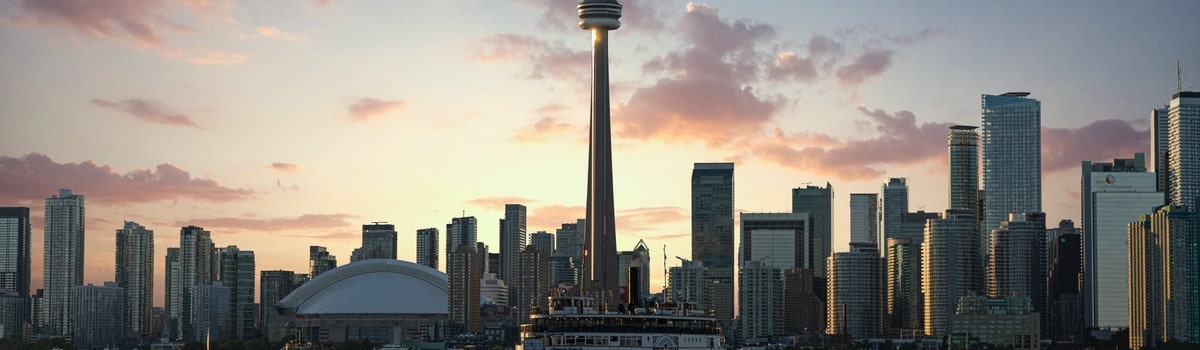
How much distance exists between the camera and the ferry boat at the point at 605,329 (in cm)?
12588

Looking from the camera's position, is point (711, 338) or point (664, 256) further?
point (664, 256)

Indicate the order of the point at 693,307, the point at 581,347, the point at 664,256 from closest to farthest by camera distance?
the point at 581,347
the point at 693,307
the point at 664,256

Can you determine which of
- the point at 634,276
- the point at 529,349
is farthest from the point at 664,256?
the point at 529,349

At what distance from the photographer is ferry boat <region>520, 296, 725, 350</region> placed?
126m

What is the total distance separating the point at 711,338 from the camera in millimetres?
130875

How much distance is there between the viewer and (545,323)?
127 m

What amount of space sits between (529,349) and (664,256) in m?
63.2

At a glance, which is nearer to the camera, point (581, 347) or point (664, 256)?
point (581, 347)

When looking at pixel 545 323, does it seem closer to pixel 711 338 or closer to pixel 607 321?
pixel 607 321

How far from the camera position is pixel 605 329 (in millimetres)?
126312

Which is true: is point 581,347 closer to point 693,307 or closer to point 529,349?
point 529,349

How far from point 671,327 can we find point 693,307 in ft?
23.3

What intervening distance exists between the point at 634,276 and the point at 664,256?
2045 inches

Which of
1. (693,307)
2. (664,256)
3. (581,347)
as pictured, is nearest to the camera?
(581,347)
